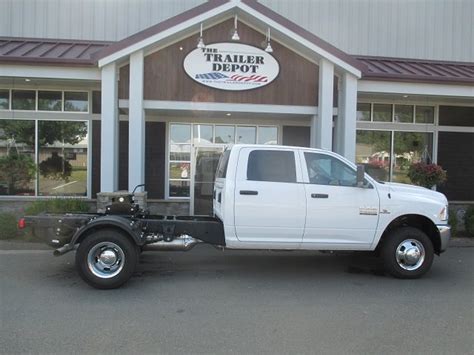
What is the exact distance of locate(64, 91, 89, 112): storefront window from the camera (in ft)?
40.0

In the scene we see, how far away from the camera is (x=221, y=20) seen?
33.0 ft

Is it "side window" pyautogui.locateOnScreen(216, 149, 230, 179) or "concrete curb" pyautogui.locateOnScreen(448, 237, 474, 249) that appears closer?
"side window" pyautogui.locateOnScreen(216, 149, 230, 179)

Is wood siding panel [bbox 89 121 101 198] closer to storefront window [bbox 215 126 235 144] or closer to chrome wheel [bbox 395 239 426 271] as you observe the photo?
storefront window [bbox 215 126 235 144]

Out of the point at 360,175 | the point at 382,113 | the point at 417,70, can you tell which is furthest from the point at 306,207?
the point at 382,113

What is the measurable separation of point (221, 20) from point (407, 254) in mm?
6520

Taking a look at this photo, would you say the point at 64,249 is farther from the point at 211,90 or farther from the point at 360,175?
the point at 211,90

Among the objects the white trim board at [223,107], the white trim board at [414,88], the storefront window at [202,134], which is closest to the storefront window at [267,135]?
the storefront window at [202,134]

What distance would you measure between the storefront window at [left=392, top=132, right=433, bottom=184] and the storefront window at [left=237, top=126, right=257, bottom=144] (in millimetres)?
4447

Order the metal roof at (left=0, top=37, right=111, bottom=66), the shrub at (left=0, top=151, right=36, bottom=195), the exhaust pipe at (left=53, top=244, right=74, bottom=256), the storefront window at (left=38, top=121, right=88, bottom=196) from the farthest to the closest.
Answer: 1. the storefront window at (left=38, top=121, right=88, bottom=196)
2. the shrub at (left=0, top=151, right=36, bottom=195)
3. the metal roof at (left=0, top=37, right=111, bottom=66)
4. the exhaust pipe at (left=53, top=244, right=74, bottom=256)

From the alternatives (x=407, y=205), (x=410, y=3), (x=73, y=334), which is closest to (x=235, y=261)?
(x=407, y=205)

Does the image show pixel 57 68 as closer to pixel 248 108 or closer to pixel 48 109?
pixel 48 109

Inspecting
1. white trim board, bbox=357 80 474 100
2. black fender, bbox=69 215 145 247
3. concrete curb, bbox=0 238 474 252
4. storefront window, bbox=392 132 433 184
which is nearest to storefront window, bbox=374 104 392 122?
storefront window, bbox=392 132 433 184

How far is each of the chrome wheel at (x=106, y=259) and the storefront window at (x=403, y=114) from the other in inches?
403

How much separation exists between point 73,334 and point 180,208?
7.71m
